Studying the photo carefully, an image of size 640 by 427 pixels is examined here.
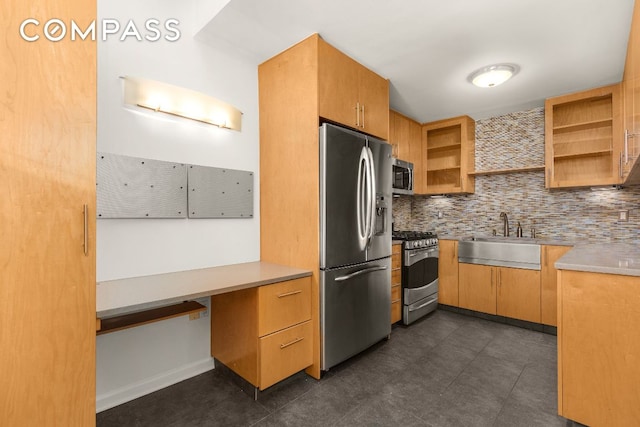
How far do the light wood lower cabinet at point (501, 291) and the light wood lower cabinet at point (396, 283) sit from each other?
96 cm

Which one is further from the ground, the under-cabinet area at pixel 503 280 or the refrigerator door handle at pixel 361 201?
the refrigerator door handle at pixel 361 201

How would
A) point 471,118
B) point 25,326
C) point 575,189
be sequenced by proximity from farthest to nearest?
point 471,118
point 575,189
point 25,326

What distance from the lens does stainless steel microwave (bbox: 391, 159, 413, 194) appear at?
11.6 ft

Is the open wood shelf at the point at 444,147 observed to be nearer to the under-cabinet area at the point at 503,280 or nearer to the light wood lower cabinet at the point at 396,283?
the under-cabinet area at the point at 503,280

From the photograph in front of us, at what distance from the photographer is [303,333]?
2.13 m

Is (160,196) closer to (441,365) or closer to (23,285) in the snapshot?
(23,285)

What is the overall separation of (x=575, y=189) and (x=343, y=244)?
3035mm

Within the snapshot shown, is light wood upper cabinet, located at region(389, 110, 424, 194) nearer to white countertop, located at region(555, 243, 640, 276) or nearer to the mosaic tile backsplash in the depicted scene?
the mosaic tile backsplash

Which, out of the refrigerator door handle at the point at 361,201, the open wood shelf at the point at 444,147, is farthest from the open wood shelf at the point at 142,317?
the open wood shelf at the point at 444,147

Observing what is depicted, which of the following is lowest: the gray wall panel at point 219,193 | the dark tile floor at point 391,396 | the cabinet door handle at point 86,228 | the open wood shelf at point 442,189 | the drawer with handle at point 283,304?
the dark tile floor at point 391,396

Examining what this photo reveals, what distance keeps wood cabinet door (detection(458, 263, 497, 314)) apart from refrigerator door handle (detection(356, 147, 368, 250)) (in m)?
1.88

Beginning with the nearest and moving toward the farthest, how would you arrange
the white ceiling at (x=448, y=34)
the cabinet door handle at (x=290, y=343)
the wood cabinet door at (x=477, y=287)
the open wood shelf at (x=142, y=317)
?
the open wood shelf at (x=142, y=317) → the white ceiling at (x=448, y=34) → the cabinet door handle at (x=290, y=343) → the wood cabinet door at (x=477, y=287)

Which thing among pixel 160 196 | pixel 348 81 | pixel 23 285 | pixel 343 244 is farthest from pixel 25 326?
pixel 348 81

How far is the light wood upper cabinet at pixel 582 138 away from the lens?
10.0 feet
